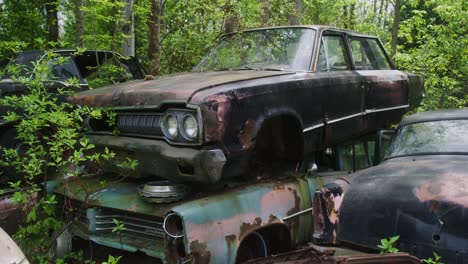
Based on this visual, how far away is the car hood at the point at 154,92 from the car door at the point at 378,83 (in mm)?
1674

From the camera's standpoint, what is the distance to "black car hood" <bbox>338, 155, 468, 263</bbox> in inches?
112

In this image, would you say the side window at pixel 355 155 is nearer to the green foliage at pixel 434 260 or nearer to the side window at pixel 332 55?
the side window at pixel 332 55

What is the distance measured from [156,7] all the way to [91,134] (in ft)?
15.0

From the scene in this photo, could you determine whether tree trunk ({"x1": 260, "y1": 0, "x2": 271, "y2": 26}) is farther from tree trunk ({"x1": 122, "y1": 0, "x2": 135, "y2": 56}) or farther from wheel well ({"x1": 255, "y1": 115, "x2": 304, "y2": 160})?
wheel well ({"x1": 255, "y1": 115, "x2": 304, "y2": 160})

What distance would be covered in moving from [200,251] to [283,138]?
5.15 ft

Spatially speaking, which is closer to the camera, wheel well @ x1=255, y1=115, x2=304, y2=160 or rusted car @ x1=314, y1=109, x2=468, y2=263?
rusted car @ x1=314, y1=109, x2=468, y2=263

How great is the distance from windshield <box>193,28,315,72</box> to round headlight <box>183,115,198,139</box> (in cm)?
155

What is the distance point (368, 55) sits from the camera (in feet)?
20.4

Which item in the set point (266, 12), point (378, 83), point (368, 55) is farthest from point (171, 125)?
point (266, 12)

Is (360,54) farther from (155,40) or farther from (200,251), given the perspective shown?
(155,40)

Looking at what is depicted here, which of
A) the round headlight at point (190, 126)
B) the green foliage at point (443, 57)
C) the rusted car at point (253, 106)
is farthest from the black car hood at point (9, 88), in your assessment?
the green foliage at point (443, 57)

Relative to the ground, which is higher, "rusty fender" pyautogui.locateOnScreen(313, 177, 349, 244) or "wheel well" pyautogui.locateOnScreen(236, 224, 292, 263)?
"rusty fender" pyautogui.locateOnScreen(313, 177, 349, 244)

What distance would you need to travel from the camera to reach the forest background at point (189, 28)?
823 centimetres

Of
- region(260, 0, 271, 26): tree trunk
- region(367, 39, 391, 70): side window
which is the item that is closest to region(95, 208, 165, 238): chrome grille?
region(367, 39, 391, 70): side window
